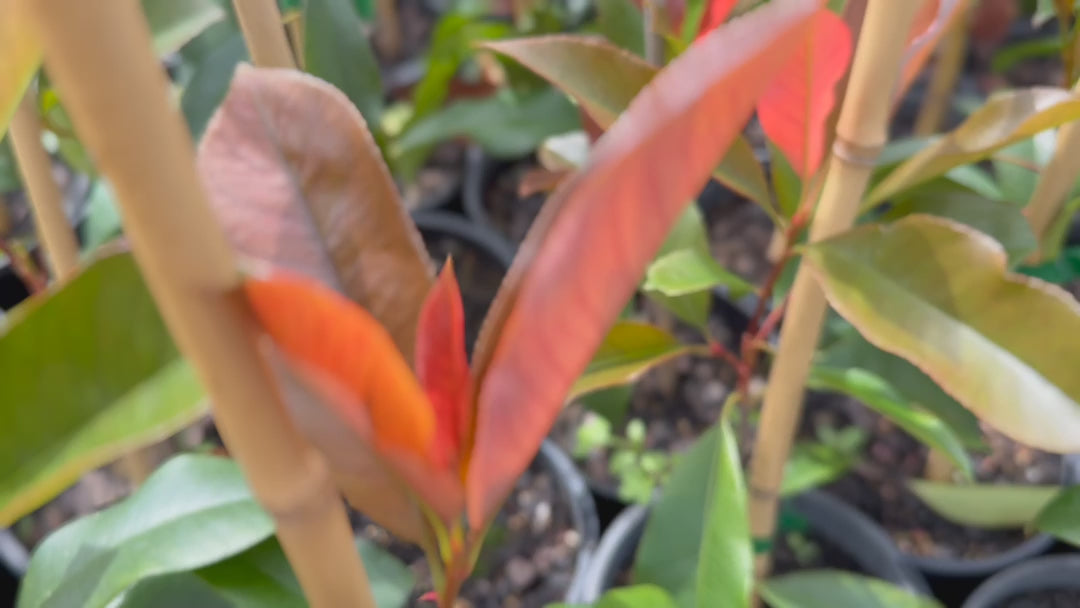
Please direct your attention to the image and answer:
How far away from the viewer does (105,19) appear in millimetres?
190

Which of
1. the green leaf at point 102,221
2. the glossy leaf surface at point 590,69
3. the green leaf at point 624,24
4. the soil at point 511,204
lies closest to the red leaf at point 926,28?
the glossy leaf surface at point 590,69

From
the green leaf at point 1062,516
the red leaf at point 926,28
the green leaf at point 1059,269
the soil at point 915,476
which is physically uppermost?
the red leaf at point 926,28

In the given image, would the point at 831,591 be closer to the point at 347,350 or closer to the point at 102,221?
the point at 347,350

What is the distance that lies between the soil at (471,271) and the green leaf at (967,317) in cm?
87

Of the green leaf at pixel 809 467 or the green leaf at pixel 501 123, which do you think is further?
the green leaf at pixel 501 123

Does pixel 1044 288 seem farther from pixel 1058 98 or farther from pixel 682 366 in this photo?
pixel 682 366

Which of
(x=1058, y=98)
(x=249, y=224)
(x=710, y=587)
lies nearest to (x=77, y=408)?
(x=249, y=224)

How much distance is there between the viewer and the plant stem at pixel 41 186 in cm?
63

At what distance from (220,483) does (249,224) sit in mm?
219

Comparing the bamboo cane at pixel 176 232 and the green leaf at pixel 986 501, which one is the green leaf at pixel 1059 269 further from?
the bamboo cane at pixel 176 232

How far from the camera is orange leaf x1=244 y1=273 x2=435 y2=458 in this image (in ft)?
0.80

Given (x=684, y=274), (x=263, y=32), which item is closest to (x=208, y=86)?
(x=263, y=32)

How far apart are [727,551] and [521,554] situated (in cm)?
53

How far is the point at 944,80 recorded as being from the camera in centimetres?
127
